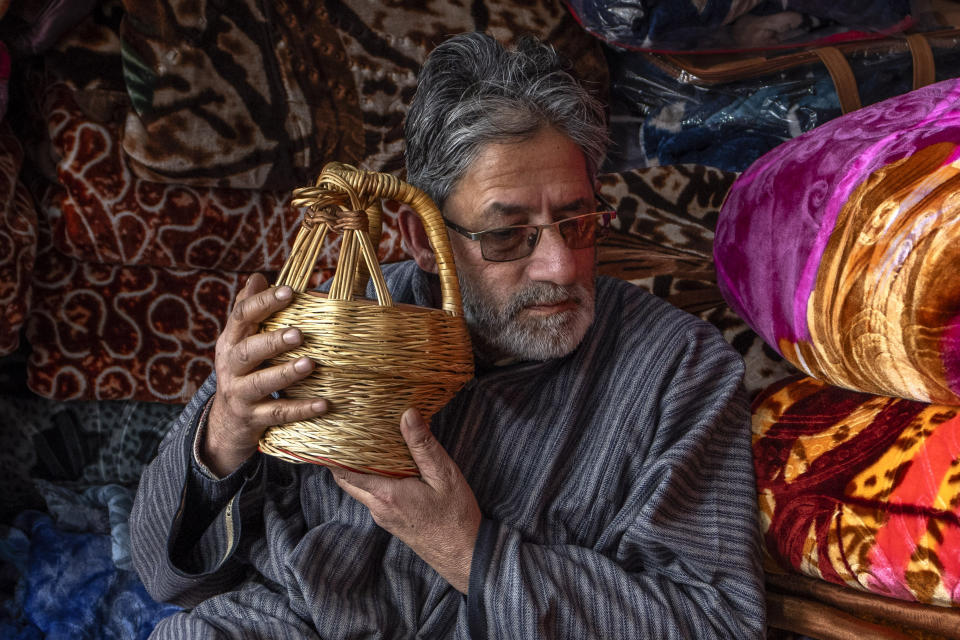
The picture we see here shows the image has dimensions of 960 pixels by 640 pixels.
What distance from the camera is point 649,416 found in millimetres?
1219

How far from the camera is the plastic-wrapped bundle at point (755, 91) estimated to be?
191 cm

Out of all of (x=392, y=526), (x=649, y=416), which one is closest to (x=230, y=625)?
(x=392, y=526)

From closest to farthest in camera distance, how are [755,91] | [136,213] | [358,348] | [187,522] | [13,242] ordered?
[358,348] < [187,522] < [13,242] < [136,213] < [755,91]

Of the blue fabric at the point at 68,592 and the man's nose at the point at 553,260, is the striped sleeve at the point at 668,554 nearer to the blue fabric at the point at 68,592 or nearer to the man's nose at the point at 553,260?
the man's nose at the point at 553,260

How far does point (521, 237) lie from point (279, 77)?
102 centimetres

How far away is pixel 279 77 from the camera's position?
1.86 m

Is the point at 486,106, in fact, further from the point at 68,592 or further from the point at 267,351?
the point at 68,592

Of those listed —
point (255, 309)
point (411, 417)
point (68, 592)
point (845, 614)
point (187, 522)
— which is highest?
point (255, 309)

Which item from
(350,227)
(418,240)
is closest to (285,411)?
(350,227)

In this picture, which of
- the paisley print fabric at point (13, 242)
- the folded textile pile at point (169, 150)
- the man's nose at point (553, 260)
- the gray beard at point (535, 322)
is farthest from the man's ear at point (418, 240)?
the paisley print fabric at point (13, 242)

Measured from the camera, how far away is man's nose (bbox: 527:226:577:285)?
1.15 meters

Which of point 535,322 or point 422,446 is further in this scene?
point 535,322

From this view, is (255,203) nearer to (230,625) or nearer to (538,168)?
(538,168)

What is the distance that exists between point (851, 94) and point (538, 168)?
1.12 m
